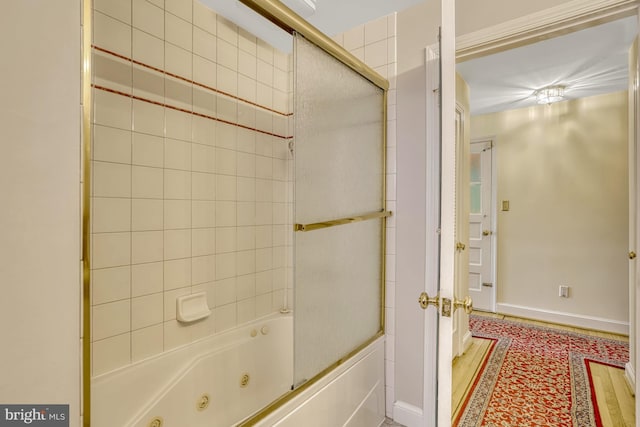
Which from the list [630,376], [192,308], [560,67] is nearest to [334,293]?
[192,308]

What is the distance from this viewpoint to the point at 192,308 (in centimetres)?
171

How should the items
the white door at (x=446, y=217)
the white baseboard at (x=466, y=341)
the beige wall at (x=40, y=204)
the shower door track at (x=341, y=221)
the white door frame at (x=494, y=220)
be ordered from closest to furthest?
the beige wall at (x=40, y=204) < the white door at (x=446, y=217) < the shower door track at (x=341, y=221) < the white baseboard at (x=466, y=341) < the white door frame at (x=494, y=220)

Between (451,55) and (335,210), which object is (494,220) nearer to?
(335,210)

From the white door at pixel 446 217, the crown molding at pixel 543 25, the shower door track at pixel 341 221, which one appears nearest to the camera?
the white door at pixel 446 217

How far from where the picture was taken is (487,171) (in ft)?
12.4

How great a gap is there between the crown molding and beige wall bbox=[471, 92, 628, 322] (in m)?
2.42

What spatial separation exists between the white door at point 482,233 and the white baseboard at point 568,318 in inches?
7.7

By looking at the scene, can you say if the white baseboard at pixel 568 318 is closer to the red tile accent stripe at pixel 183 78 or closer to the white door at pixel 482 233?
the white door at pixel 482 233

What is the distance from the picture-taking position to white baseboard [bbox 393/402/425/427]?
1.72 meters

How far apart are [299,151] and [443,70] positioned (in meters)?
0.56

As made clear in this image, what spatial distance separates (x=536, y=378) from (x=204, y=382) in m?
2.34

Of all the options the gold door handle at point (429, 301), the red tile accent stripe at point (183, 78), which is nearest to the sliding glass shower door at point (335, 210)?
the gold door handle at point (429, 301)

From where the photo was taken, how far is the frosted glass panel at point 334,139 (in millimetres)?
1214

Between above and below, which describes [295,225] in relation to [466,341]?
above
